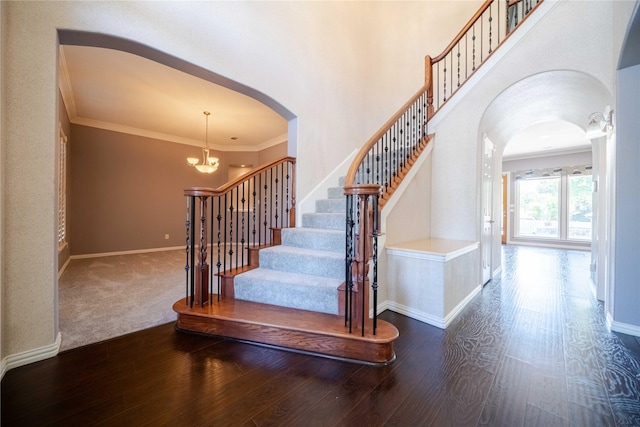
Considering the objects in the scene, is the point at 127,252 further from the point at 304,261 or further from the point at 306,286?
the point at 306,286

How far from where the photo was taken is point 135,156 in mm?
6148

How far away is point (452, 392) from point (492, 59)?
3580 millimetres

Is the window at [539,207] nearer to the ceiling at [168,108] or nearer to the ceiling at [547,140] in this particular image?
the ceiling at [547,140]

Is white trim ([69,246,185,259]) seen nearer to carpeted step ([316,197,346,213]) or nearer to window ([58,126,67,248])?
window ([58,126,67,248])

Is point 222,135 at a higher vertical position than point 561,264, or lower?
higher

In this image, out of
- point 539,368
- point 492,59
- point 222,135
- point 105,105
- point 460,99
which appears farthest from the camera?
point 222,135

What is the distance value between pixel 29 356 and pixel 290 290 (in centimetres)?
181

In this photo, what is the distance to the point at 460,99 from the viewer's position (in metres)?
3.39

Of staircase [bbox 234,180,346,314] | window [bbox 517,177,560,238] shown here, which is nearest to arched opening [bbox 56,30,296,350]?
staircase [bbox 234,180,346,314]

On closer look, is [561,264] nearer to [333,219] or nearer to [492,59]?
[492,59]

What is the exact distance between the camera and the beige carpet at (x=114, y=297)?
2295 millimetres

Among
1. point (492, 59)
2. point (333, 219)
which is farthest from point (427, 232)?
point (492, 59)

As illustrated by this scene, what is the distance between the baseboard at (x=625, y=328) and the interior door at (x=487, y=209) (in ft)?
4.38

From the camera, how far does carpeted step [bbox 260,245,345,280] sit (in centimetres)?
251
